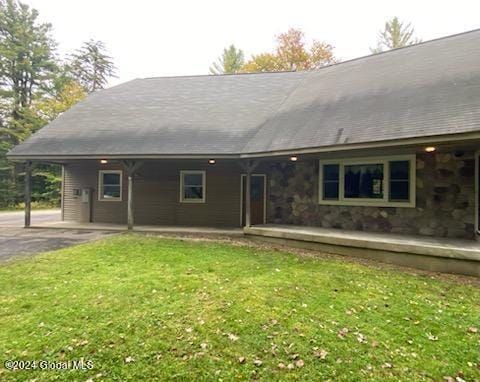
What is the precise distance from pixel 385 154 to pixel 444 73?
257 centimetres

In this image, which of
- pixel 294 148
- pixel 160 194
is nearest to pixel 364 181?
pixel 294 148

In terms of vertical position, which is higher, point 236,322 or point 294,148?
point 294,148

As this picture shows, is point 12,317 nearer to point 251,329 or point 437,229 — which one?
point 251,329

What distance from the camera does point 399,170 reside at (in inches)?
294

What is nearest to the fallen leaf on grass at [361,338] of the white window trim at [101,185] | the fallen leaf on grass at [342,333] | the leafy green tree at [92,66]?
the fallen leaf on grass at [342,333]

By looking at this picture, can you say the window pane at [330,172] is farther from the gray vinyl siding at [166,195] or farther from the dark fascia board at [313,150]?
the gray vinyl siding at [166,195]

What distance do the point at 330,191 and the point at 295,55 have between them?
691 inches

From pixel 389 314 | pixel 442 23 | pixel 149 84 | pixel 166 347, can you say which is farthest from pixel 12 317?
pixel 442 23

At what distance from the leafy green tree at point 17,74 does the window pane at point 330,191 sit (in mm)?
22901

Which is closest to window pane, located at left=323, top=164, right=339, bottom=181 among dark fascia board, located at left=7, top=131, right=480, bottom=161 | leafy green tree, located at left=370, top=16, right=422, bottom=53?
dark fascia board, located at left=7, top=131, right=480, bottom=161

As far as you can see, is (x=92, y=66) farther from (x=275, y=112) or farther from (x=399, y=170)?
(x=399, y=170)

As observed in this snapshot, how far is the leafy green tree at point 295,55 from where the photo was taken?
22469 millimetres

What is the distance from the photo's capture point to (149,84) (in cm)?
1424

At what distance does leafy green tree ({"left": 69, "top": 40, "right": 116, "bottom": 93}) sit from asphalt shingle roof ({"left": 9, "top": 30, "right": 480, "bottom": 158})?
706 inches
